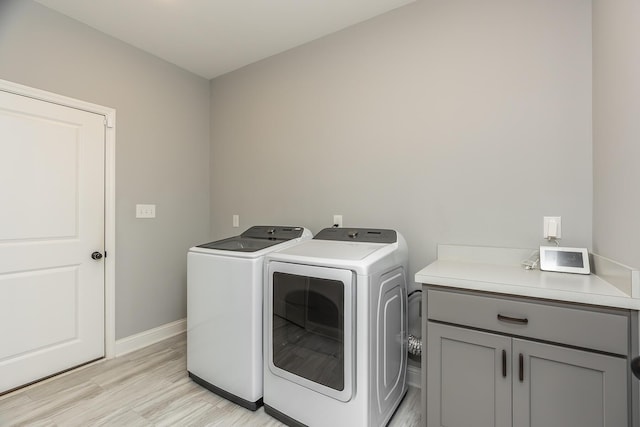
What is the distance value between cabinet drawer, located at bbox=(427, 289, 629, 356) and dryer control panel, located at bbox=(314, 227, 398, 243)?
20.9 inches

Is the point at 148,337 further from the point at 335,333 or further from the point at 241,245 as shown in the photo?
the point at 335,333

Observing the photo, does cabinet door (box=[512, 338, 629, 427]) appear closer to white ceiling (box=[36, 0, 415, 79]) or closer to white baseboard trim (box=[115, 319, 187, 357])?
white ceiling (box=[36, 0, 415, 79])

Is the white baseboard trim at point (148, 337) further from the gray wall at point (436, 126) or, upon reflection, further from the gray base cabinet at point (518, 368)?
the gray base cabinet at point (518, 368)

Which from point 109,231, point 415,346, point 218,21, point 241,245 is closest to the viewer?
point 415,346

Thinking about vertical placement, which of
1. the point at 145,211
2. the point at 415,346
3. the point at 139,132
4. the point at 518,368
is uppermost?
the point at 139,132

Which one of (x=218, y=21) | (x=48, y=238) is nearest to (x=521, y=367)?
(x=218, y=21)

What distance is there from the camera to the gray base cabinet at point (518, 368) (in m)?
1.10

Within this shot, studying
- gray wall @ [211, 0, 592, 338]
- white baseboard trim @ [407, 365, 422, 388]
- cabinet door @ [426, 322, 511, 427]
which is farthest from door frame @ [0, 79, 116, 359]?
cabinet door @ [426, 322, 511, 427]

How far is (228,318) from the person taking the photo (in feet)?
6.02

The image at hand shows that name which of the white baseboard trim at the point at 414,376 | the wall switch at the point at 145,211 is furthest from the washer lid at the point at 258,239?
the white baseboard trim at the point at 414,376

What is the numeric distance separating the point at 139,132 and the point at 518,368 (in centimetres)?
311

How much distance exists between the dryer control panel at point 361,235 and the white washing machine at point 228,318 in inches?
9.8

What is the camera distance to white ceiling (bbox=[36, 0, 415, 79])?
2.07 m

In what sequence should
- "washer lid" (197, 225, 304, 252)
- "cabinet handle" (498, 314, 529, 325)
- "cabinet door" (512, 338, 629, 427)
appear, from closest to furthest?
"cabinet door" (512, 338, 629, 427)
"cabinet handle" (498, 314, 529, 325)
"washer lid" (197, 225, 304, 252)
